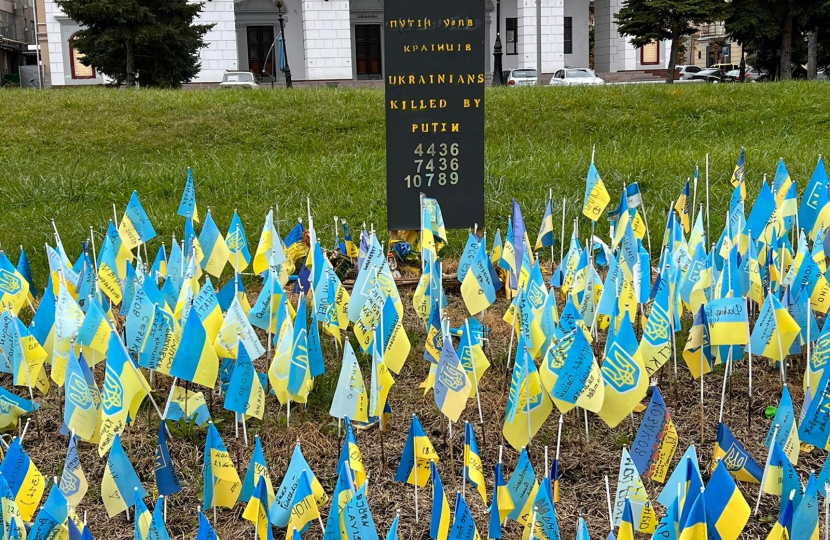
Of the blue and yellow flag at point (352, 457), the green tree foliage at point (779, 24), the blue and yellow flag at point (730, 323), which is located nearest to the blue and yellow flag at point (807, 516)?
the blue and yellow flag at point (730, 323)

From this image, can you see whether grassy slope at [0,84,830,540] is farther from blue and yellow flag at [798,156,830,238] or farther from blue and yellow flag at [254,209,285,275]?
blue and yellow flag at [798,156,830,238]

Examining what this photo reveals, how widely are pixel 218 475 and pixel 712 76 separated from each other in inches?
1243

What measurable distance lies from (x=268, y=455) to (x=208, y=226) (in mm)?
1517

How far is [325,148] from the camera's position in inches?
385

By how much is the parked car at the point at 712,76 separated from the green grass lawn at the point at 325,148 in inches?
777

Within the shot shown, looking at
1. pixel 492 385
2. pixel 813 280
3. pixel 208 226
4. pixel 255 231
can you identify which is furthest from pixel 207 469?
pixel 255 231

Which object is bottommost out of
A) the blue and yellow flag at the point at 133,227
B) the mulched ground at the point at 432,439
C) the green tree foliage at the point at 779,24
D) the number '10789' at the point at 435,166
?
the mulched ground at the point at 432,439

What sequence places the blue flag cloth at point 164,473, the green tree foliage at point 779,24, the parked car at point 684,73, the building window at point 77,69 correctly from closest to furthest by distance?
1. the blue flag cloth at point 164,473
2. the green tree foliage at point 779,24
3. the parked car at point 684,73
4. the building window at point 77,69

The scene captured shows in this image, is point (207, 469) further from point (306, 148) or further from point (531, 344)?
point (306, 148)

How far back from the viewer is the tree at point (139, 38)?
62.4ft

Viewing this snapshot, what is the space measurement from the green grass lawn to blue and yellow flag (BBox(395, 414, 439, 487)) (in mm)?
4042

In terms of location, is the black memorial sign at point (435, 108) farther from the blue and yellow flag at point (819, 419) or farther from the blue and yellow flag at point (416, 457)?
the blue and yellow flag at point (819, 419)

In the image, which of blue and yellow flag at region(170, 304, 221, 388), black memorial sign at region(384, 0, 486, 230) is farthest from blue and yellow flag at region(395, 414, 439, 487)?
black memorial sign at region(384, 0, 486, 230)

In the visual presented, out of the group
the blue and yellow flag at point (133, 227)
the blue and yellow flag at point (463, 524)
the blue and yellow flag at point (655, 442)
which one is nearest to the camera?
the blue and yellow flag at point (463, 524)
